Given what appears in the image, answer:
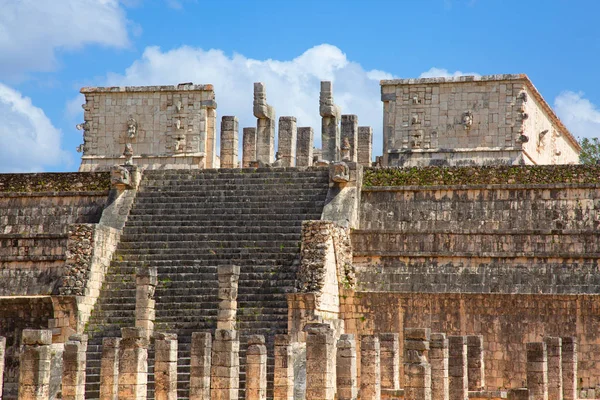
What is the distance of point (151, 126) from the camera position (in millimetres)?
36875

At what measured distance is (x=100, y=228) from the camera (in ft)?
94.4

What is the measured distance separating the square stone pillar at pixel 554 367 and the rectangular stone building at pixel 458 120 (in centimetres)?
1054

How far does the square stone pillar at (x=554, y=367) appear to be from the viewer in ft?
80.7

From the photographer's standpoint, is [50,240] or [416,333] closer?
[416,333]

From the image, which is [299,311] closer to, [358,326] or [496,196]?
[358,326]

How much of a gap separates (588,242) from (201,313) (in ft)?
29.0

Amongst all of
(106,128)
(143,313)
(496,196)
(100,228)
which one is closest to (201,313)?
(143,313)

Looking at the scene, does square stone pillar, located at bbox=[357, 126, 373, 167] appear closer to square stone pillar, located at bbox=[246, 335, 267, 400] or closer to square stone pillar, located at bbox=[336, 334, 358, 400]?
square stone pillar, located at bbox=[246, 335, 267, 400]

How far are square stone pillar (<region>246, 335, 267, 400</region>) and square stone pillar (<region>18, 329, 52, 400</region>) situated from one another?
3.47m

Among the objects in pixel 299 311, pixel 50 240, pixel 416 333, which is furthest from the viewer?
pixel 50 240

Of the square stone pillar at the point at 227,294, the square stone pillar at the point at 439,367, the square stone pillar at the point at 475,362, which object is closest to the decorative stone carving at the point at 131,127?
the square stone pillar at the point at 227,294

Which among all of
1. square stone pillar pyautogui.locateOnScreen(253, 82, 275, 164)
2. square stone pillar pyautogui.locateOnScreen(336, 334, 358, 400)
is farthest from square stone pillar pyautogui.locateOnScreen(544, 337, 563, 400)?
square stone pillar pyautogui.locateOnScreen(253, 82, 275, 164)

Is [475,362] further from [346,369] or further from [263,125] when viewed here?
[263,125]

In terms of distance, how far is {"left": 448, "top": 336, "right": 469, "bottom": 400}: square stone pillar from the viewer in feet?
77.3
